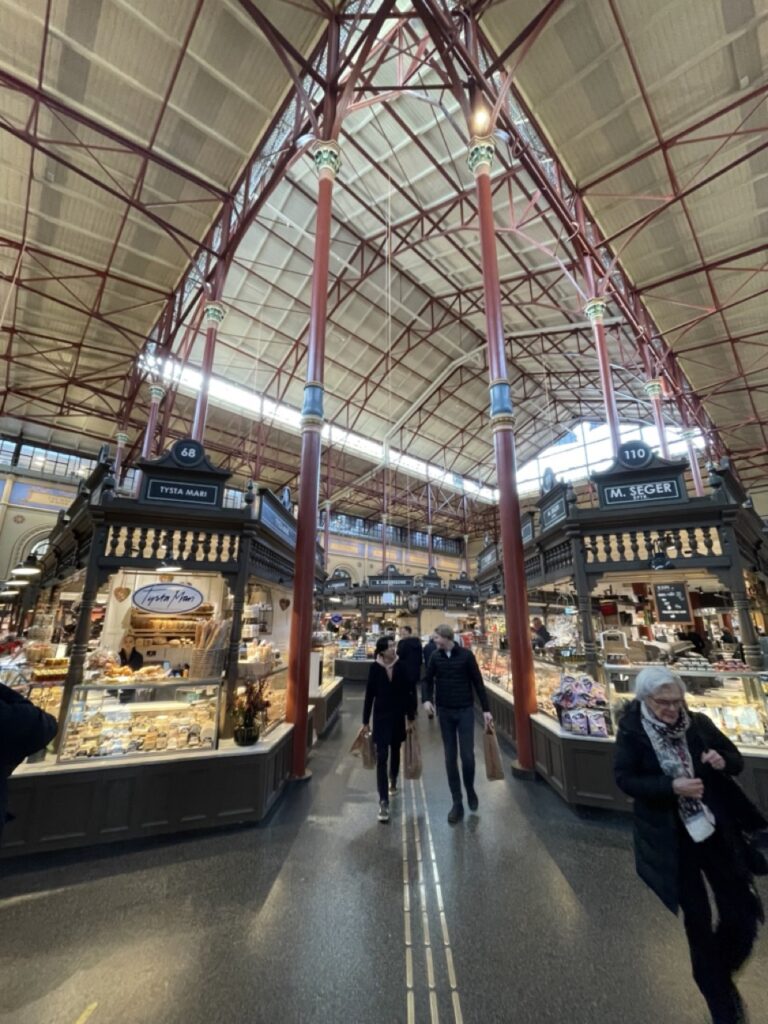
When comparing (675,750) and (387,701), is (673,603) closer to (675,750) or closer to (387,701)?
(387,701)

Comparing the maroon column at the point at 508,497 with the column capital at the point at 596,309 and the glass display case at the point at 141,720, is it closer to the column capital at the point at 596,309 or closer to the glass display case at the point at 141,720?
the glass display case at the point at 141,720

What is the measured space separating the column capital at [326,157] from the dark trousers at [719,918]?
8.31m

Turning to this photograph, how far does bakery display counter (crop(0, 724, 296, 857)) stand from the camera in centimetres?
322

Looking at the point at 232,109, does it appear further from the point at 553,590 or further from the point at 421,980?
the point at 421,980

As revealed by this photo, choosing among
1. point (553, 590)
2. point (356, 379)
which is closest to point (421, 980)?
point (553, 590)

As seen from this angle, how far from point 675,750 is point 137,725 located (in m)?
4.02

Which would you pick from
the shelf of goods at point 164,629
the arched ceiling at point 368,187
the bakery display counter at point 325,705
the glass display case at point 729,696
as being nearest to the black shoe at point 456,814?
the glass display case at point 729,696

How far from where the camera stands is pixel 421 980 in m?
2.08

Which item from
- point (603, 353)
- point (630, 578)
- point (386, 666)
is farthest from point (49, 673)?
point (603, 353)

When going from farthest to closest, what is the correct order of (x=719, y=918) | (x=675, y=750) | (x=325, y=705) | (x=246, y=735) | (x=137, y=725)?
(x=325, y=705) → (x=246, y=735) → (x=137, y=725) → (x=675, y=750) → (x=719, y=918)

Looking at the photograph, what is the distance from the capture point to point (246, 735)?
386cm

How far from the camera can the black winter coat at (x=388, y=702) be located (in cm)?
402

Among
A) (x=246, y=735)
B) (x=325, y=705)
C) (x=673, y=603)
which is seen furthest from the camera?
(x=325, y=705)

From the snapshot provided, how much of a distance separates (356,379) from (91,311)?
9626mm
